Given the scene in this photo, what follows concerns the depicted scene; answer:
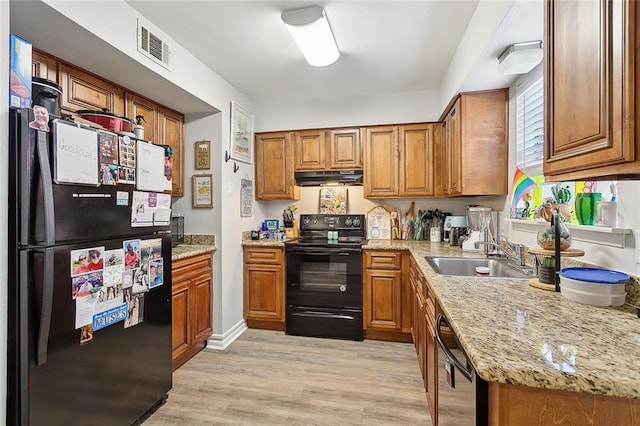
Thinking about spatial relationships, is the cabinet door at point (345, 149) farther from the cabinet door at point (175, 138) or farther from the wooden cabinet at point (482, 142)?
the cabinet door at point (175, 138)

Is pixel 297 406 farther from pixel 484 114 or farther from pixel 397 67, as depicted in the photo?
pixel 397 67

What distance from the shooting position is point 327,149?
11.5 feet

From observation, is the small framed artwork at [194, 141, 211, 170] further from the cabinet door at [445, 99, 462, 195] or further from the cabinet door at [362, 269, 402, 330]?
the cabinet door at [445, 99, 462, 195]

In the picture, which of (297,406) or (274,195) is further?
(274,195)

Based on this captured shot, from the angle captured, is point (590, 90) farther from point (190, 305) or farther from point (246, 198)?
point (246, 198)

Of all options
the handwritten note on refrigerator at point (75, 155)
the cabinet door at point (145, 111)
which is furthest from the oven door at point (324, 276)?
the handwritten note on refrigerator at point (75, 155)

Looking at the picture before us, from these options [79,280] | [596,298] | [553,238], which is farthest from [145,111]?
[596,298]

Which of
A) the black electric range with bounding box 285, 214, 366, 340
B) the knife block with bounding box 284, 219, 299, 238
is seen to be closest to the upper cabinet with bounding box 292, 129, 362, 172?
the knife block with bounding box 284, 219, 299, 238

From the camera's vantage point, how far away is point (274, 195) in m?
3.62

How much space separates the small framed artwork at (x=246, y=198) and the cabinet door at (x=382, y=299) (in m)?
1.44

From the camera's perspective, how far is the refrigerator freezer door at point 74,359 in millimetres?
1302

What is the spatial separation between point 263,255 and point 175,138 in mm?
1428

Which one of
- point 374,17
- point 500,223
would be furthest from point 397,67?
point 500,223

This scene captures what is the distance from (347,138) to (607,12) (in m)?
2.70
